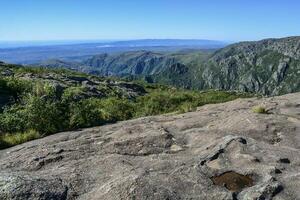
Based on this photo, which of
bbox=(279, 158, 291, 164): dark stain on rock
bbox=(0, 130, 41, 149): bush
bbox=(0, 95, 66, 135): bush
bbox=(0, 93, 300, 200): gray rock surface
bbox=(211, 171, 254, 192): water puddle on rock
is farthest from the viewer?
bbox=(0, 95, 66, 135): bush

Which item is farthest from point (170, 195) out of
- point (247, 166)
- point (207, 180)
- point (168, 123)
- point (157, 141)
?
point (168, 123)

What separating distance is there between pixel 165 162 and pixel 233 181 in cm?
182

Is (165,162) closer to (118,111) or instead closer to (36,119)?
(36,119)

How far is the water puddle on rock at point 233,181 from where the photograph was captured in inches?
380

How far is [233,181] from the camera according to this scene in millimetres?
9906

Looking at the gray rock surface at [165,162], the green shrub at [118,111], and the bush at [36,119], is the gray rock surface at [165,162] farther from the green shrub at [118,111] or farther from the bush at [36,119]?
the green shrub at [118,111]

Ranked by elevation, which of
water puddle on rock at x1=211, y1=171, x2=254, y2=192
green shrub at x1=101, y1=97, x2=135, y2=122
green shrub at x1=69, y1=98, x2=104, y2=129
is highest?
water puddle on rock at x1=211, y1=171, x2=254, y2=192

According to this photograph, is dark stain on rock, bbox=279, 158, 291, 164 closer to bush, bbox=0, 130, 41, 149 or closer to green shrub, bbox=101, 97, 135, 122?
bush, bbox=0, 130, 41, 149

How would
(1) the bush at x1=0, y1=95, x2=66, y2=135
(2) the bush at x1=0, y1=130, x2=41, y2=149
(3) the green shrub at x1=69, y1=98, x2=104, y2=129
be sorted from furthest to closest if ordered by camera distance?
(3) the green shrub at x1=69, y1=98, x2=104, y2=129 → (1) the bush at x1=0, y1=95, x2=66, y2=135 → (2) the bush at x1=0, y1=130, x2=41, y2=149

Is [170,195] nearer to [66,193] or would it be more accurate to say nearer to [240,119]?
[66,193]

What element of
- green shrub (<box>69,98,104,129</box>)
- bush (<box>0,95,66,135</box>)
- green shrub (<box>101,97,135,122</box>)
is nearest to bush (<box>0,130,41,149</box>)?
bush (<box>0,95,66,135</box>)

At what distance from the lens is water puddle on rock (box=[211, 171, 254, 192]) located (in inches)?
380

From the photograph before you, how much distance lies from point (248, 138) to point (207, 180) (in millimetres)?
3586

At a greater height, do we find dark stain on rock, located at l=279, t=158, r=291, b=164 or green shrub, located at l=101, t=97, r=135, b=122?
dark stain on rock, located at l=279, t=158, r=291, b=164
